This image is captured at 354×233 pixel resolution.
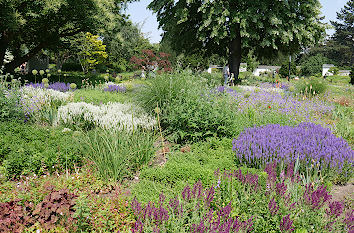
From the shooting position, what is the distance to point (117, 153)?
12.4ft

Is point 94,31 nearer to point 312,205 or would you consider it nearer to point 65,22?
point 65,22

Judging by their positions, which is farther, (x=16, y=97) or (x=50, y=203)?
(x=16, y=97)

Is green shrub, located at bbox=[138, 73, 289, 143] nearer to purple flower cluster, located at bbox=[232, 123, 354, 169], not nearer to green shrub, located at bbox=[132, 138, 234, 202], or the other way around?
green shrub, located at bbox=[132, 138, 234, 202]

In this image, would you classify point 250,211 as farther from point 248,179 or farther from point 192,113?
point 192,113

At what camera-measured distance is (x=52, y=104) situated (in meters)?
6.50

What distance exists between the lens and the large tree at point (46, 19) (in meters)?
11.0

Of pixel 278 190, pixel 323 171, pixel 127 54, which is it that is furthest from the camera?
pixel 127 54

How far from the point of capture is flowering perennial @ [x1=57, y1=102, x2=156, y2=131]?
5059mm

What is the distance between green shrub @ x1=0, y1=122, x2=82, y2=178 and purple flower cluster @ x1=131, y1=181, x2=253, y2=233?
5.61ft

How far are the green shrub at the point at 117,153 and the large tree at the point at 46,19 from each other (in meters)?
8.73

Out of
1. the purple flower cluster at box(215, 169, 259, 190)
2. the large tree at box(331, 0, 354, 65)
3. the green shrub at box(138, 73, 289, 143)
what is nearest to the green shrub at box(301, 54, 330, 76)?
the large tree at box(331, 0, 354, 65)

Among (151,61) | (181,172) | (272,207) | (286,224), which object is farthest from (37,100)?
(151,61)

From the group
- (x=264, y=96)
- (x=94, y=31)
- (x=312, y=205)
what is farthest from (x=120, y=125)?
(x=94, y=31)

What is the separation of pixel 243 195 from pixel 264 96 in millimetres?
5639
